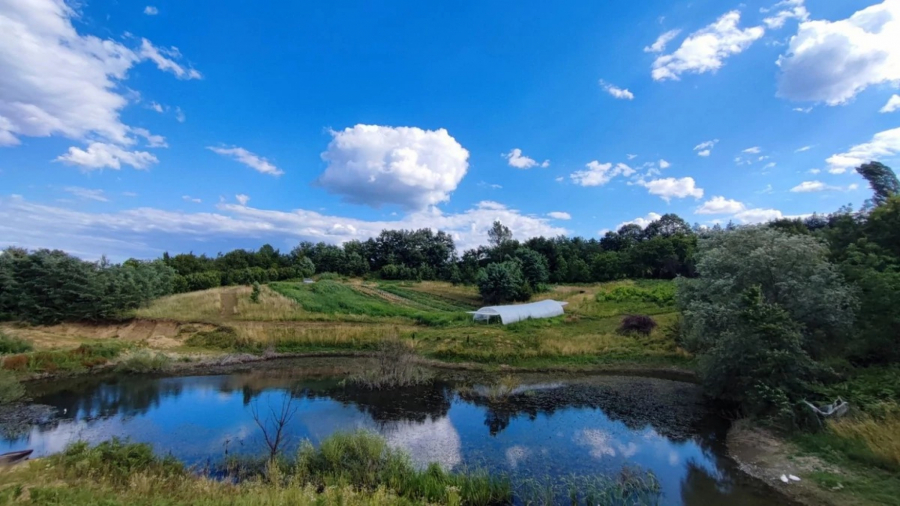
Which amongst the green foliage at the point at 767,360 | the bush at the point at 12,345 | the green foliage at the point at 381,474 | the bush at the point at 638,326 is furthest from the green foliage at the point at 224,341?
the green foliage at the point at 767,360

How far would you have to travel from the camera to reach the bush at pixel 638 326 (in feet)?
96.0

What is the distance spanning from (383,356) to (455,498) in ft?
43.7

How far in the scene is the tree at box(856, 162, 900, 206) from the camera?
2636cm

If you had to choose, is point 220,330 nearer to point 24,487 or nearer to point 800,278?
point 24,487

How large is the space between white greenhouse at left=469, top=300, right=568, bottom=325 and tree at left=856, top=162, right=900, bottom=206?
23482mm

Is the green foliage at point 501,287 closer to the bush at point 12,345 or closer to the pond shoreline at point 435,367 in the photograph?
the pond shoreline at point 435,367

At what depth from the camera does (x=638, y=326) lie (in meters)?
29.7

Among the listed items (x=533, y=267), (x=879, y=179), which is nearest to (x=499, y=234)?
(x=533, y=267)

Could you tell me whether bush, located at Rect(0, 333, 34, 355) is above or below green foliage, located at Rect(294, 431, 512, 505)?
above

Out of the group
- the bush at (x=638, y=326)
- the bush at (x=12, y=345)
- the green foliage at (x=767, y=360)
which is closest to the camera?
the green foliage at (x=767, y=360)

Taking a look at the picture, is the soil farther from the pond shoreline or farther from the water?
the pond shoreline

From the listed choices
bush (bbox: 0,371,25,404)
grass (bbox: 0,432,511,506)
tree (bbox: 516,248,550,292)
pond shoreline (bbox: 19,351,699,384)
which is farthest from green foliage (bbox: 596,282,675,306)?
bush (bbox: 0,371,25,404)

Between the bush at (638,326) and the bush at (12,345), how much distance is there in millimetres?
38280

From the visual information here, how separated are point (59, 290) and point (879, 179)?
59.7 meters
